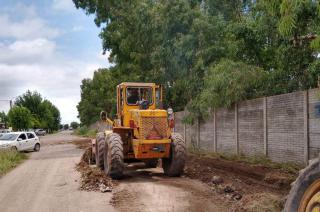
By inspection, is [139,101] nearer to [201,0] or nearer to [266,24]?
[266,24]

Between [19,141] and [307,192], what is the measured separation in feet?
89.5

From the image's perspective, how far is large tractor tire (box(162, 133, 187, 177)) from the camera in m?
13.1

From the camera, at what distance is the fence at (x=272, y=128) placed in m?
13.0

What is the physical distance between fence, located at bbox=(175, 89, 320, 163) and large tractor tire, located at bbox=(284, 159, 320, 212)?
5.39 m

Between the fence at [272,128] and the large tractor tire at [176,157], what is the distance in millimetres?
3569

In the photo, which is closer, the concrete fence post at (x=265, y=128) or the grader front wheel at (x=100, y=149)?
the grader front wheel at (x=100, y=149)

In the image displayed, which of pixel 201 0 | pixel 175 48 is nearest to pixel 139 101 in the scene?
pixel 175 48

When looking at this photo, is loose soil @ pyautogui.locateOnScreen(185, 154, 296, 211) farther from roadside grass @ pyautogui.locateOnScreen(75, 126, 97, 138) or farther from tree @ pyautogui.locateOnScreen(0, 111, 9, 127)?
tree @ pyautogui.locateOnScreen(0, 111, 9, 127)

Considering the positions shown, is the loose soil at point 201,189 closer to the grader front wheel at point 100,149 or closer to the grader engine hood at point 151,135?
the grader engine hood at point 151,135

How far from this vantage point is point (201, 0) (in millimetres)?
25328

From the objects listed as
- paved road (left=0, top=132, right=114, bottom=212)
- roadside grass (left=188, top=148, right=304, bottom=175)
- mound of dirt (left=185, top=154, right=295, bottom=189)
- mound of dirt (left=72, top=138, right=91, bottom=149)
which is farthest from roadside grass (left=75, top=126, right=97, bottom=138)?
mound of dirt (left=185, top=154, right=295, bottom=189)

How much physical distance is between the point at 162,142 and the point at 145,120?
0.83m

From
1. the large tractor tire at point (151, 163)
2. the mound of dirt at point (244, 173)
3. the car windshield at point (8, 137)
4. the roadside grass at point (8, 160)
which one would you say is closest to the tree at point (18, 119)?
the car windshield at point (8, 137)

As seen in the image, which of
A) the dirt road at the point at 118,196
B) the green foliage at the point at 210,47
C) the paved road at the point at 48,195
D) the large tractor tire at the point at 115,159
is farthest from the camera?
the green foliage at the point at 210,47
